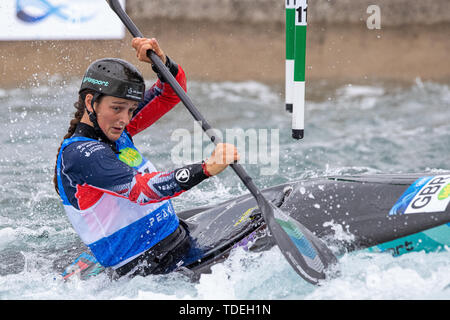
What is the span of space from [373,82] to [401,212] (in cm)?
736

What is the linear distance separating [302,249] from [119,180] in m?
0.93

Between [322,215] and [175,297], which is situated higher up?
[322,215]

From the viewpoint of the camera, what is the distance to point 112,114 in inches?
111

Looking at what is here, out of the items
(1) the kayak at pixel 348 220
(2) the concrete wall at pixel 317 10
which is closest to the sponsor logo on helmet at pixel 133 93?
(1) the kayak at pixel 348 220

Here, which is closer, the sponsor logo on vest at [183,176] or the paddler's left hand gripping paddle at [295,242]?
the sponsor logo on vest at [183,176]

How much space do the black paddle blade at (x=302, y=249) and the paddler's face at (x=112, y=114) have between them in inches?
32.1

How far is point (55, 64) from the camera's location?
9.29 meters

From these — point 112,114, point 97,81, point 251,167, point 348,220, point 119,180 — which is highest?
point 97,81

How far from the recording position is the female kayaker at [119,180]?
2.64 m

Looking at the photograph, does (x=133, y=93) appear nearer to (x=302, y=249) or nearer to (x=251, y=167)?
(x=302, y=249)

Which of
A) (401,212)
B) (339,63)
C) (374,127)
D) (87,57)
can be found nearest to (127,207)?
(401,212)

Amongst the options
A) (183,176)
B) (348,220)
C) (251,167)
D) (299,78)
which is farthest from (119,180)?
(251,167)

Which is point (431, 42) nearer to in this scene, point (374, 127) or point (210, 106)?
point (374, 127)

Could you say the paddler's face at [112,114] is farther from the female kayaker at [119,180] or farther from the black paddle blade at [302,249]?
the black paddle blade at [302,249]
